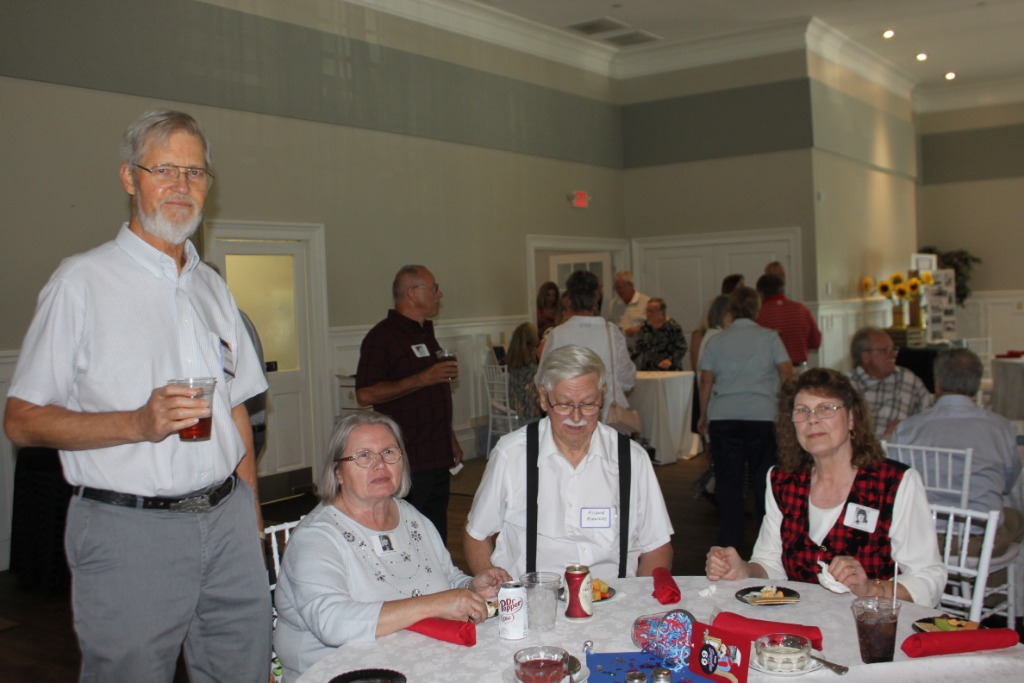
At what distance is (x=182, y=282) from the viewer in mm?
2217

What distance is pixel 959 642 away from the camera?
6.27 ft

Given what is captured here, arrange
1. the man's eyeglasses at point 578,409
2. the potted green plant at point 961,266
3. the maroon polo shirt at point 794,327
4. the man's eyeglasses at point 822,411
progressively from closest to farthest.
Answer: the man's eyeglasses at point 822,411 → the man's eyeglasses at point 578,409 → the maroon polo shirt at point 794,327 → the potted green plant at point 961,266

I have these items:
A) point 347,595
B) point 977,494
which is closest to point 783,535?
point 347,595

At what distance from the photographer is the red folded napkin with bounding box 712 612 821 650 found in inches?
77.7

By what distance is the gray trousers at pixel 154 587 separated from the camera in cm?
204

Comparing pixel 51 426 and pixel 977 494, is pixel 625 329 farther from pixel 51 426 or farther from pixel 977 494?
pixel 51 426

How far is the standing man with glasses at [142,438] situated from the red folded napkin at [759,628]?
1.12 meters

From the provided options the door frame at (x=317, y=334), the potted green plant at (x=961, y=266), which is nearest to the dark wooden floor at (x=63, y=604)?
the door frame at (x=317, y=334)

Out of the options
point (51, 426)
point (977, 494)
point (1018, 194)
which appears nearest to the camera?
point (51, 426)

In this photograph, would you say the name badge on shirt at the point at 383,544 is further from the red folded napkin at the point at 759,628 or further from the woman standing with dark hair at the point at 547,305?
the woman standing with dark hair at the point at 547,305

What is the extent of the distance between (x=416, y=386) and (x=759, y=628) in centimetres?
272

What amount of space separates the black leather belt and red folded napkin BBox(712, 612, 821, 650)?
1173 millimetres

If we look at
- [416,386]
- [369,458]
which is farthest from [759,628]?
[416,386]

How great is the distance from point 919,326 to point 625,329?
458 cm
